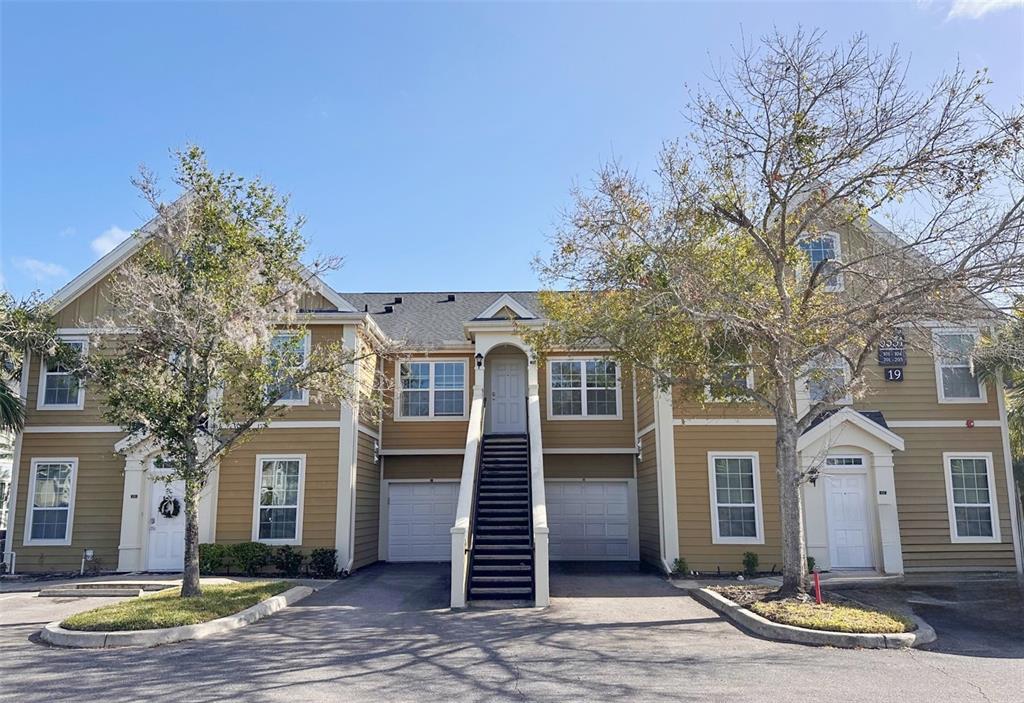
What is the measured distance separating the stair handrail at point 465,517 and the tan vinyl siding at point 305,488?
3137 mm

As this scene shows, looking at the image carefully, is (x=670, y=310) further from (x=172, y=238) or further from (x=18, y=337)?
(x=18, y=337)

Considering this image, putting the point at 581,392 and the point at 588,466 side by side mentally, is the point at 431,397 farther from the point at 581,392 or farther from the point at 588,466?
the point at 588,466

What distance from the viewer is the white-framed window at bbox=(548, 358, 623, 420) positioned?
61.9 feet

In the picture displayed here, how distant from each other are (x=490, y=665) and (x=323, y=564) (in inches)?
323

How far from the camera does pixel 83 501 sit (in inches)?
643

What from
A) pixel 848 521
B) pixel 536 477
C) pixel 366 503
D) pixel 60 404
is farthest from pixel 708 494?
pixel 60 404

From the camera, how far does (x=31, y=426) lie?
54.6 feet

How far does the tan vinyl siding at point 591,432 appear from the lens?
61.3ft

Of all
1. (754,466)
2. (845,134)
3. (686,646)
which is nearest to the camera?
(686,646)

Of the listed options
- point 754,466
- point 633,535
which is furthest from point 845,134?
point 633,535

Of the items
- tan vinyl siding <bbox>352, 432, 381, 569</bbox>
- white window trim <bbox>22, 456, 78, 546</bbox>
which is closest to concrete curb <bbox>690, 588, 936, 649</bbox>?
tan vinyl siding <bbox>352, 432, 381, 569</bbox>

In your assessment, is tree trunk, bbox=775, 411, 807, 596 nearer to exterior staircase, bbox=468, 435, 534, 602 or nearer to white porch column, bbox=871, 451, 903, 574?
exterior staircase, bbox=468, 435, 534, 602

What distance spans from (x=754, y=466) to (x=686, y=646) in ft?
24.4

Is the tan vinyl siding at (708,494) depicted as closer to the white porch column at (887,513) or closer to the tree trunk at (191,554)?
A: the white porch column at (887,513)
